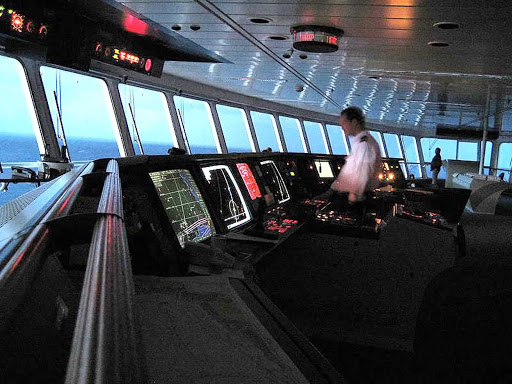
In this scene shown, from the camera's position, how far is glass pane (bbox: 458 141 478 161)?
24719 millimetres

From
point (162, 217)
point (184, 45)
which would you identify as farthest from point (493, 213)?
point (162, 217)

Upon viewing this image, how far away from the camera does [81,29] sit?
6.17 meters

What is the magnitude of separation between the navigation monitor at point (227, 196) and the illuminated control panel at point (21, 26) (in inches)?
135

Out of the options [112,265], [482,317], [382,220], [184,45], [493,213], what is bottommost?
[493,213]

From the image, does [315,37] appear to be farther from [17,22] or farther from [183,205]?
[183,205]

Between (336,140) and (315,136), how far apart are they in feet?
5.53

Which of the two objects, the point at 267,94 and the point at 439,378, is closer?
the point at 439,378

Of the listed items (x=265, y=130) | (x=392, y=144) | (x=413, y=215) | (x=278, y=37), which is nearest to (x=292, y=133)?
(x=265, y=130)

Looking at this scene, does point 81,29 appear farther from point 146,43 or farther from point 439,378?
point 439,378

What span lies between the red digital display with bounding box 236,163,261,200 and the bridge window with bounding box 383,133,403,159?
70.3 feet

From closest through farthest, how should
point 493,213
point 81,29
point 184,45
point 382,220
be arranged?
point 382,220 < point 81,29 < point 184,45 < point 493,213

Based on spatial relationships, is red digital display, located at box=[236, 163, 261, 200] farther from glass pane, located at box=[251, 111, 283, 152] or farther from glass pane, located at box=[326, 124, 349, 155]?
glass pane, located at box=[326, 124, 349, 155]

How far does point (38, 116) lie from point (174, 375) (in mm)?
6616

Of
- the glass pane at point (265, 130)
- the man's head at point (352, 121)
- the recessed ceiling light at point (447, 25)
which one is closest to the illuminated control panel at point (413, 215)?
the man's head at point (352, 121)
